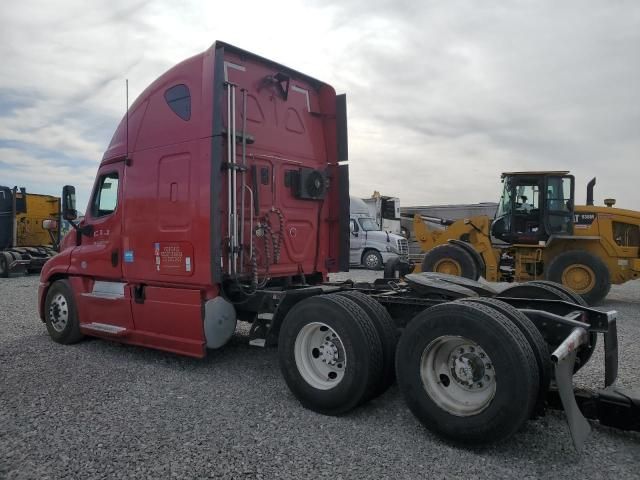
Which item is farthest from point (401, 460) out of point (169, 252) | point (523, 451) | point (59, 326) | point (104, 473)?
point (59, 326)

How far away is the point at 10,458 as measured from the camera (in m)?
3.43

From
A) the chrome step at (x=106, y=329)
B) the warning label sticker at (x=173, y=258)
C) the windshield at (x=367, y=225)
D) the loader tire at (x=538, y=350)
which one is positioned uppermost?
the windshield at (x=367, y=225)

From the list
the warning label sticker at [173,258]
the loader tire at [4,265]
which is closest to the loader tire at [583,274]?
the warning label sticker at [173,258]

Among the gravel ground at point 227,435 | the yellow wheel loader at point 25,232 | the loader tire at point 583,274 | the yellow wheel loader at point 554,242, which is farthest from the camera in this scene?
the yellow wheel loader at point 25,232

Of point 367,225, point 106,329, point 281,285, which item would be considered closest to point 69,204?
point 106,329

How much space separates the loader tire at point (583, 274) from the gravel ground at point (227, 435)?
19.2 ft

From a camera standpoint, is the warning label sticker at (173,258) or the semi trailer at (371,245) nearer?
the warning label sticker at (173,258)

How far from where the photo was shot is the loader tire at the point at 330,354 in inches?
161

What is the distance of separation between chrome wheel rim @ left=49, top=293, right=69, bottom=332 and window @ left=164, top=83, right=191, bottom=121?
10.1ft

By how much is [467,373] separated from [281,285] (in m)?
2.93

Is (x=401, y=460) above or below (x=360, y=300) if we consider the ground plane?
below

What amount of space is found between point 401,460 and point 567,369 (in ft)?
4.13

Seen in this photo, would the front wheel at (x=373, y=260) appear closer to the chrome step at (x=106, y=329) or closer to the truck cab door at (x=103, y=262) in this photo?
the truck cab door at (x=103, y=262)

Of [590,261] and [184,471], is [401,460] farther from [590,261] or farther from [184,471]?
[590,261]
